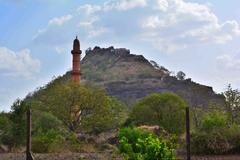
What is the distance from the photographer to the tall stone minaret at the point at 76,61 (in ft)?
196

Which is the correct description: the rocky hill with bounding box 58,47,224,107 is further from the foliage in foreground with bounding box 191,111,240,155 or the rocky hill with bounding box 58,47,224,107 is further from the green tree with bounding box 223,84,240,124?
the foliage in foreground with bounding box 191,111,240,155

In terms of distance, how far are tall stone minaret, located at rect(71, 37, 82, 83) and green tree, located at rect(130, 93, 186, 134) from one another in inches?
633

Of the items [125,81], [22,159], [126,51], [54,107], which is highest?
[126,51]

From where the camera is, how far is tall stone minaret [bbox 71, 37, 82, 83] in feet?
196

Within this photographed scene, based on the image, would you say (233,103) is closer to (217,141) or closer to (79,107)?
(79,107)

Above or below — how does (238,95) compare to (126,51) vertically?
below

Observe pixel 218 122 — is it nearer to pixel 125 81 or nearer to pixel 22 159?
pixel 22 159

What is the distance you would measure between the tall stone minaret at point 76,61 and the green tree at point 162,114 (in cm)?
1608

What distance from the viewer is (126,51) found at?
141000 millimetres

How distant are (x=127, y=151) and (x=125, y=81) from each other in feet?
363

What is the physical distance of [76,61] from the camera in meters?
61.1

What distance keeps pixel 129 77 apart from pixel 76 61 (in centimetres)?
6604

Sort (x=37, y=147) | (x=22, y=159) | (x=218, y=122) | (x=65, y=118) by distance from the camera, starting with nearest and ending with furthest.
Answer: (x=22, y=159) → (x=37, y=147) → (x=218, y=122) → (x=65, y=118)

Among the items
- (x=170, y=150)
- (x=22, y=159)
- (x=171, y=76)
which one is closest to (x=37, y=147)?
(x=22, y=159)
